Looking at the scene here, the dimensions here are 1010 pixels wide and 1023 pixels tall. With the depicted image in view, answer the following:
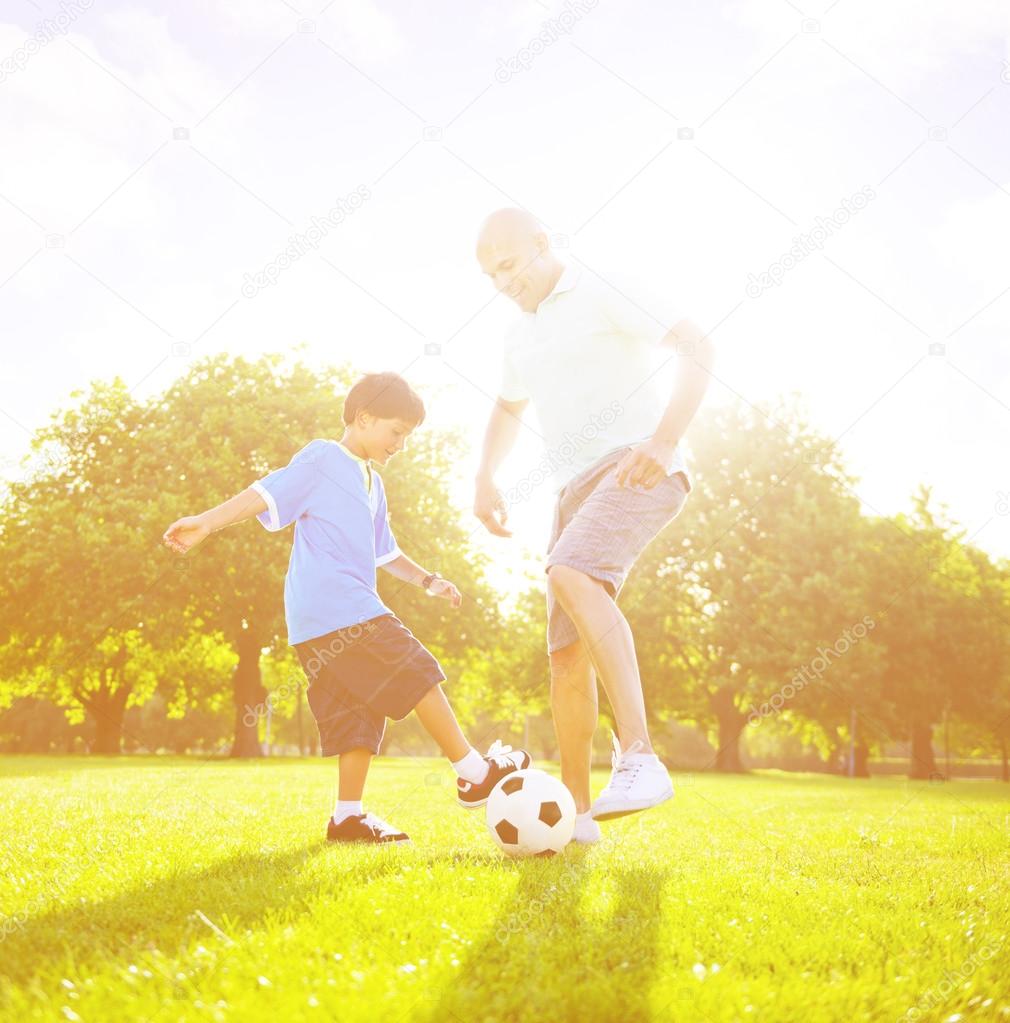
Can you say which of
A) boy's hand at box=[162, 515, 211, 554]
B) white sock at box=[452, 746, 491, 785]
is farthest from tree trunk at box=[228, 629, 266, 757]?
boy's hand at box=[162, 515, 211, 554]

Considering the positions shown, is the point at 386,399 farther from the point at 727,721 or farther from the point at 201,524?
the point at 727,721

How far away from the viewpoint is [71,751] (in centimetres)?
6234

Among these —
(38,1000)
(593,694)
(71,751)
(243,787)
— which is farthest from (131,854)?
(71,751)

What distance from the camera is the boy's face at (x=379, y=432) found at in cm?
532

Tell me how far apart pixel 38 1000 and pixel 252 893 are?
3.39 feet

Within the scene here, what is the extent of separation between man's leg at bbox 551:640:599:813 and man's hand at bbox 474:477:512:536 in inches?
41.1

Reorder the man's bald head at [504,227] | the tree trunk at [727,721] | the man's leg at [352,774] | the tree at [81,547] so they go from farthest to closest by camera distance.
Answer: the tree trunk at [727,721]
the tree at [81,547]
the man's leg at [352,774]
the man's bald head at [504,227]

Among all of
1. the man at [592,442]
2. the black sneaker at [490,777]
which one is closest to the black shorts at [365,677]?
the black sneaker at [490,777]

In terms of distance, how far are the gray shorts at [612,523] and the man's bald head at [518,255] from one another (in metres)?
1.05

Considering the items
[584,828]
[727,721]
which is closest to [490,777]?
[584,828]

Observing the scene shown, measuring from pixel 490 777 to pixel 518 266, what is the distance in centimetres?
273

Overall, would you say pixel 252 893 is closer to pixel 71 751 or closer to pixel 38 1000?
pixel 38 1000

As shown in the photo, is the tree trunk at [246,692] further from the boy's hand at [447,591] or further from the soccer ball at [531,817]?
the soccer ball at [531,817]

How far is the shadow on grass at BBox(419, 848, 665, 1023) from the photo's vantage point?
2.06 m
